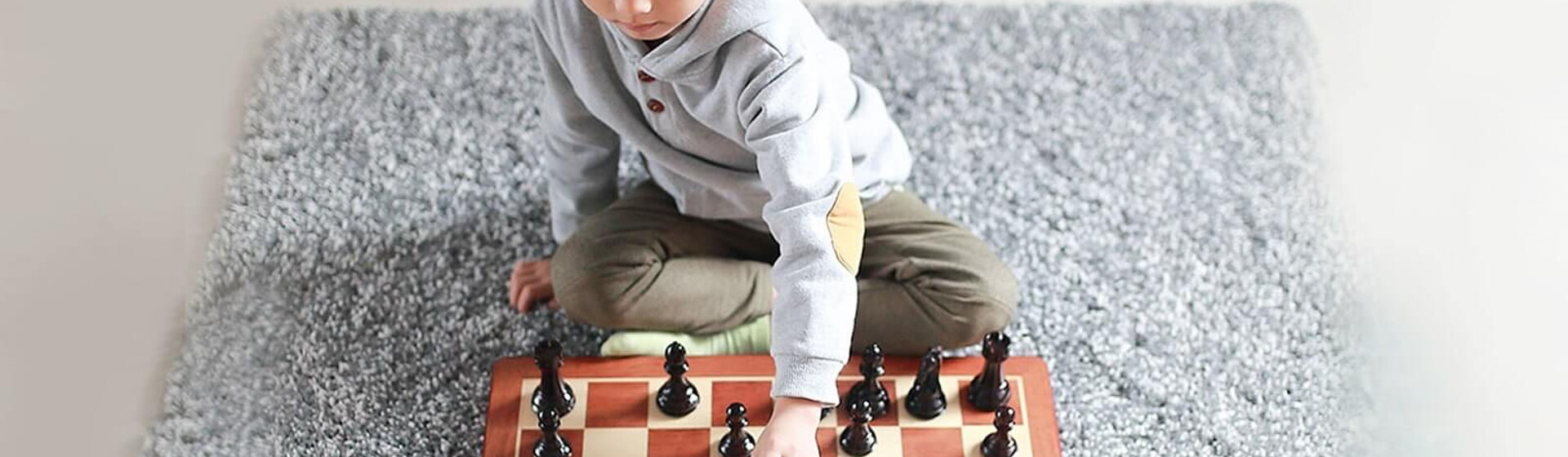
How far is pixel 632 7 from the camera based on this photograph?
1078 mm

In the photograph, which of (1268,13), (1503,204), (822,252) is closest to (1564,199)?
(1503,204)

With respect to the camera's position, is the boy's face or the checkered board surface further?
the checkered board surface

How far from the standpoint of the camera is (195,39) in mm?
1754

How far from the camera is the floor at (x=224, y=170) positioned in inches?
56.6

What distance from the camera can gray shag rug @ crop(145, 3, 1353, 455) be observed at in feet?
4.70

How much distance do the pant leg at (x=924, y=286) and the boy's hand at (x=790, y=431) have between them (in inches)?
7.6

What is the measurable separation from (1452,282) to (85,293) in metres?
1.21

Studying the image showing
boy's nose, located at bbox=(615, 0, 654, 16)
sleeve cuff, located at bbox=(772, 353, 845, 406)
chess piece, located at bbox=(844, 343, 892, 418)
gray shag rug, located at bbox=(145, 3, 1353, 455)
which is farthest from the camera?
gray shag rug, located at bbox=(145, 3, 1353, 455)

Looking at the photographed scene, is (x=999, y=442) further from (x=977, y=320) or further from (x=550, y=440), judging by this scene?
(x=550, y=440)

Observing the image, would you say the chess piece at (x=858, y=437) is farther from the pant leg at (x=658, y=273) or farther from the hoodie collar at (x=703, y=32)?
the hoodie collar at (x=703, y=32)

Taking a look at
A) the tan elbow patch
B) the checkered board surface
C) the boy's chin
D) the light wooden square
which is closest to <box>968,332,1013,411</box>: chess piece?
the checkered board surface

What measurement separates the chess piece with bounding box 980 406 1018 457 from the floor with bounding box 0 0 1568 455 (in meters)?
0.37

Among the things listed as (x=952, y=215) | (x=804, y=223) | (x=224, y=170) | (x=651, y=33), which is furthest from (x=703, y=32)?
(x=224, y=170)

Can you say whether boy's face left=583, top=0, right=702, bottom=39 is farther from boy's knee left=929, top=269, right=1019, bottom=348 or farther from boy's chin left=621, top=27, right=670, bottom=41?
boy's knee left=929, top=269, right=1019, bottom=348
